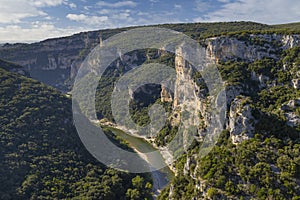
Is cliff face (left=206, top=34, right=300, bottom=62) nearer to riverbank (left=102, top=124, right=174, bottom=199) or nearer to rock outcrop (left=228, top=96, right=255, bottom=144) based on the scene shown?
rock outcrop (left=228, top=96, right=255, bottom=144)

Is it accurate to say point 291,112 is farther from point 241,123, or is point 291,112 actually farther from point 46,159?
point 46,159

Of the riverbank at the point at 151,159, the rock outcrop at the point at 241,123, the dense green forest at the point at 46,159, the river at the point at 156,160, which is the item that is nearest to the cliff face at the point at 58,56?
the riverbank at the point at 151,159

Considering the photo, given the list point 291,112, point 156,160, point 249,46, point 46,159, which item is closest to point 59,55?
point 156,160

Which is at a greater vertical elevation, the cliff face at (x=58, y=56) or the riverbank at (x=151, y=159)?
the cliff face at (x=58, y=56)

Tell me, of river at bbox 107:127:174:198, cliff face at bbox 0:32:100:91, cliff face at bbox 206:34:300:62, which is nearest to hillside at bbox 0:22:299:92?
cliff face at bbox 0:32:100:91

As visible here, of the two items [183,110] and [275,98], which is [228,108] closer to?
[275,98]

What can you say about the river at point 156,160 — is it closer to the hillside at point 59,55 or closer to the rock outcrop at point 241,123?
the rock outcrop at point 241,123

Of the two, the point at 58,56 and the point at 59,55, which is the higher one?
the point at 59,55

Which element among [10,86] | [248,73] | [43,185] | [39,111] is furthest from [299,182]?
[10,86]

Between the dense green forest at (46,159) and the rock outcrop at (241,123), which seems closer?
the rock outcrop at (241,123)
